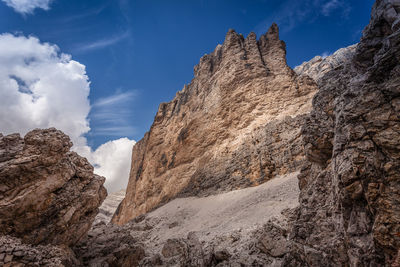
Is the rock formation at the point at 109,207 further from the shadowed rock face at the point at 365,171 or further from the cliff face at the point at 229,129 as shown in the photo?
the shadowed rock face at the point at 365,171

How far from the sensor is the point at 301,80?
1010 inches

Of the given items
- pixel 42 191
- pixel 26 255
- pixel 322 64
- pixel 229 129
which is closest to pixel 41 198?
pixel 42 191

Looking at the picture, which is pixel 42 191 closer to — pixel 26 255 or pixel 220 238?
pixel 26 255

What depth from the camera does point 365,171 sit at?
3088 mm

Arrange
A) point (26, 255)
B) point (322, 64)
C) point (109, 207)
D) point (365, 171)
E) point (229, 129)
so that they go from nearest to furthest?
1. point (365, 171)
2. point (26, 255)
3. point (229, 129)
4. point (322, 64)
5. point (109, 207)

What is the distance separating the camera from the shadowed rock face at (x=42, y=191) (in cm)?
718

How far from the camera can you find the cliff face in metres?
20.5

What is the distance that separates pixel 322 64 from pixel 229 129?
59.7 metres

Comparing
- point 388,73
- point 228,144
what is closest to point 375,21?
point 388,73

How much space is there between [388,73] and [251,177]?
1752cm

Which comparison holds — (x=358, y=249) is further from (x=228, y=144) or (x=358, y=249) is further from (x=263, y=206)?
(x=228, y=144)

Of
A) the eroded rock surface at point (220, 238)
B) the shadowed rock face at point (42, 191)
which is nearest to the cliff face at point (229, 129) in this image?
the eroded rock surface at point (220, 238)

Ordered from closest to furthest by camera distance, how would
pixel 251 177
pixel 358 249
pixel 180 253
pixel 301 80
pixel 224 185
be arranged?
1. pixel 358 249
2. pixel 180 253
3. pixel 251 177
4. pixel 224 185
5. pixel 301 80

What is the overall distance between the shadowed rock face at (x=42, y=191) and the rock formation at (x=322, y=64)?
63664 mm
